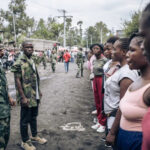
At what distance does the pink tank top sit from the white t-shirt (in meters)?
0.51

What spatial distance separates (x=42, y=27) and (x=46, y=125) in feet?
139

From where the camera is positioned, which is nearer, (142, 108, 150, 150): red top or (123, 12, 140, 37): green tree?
(142, 108, 150, 150): red top

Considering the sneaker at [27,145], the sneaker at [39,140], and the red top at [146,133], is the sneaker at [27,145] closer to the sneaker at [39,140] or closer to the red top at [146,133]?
the sneaker at [39,140]

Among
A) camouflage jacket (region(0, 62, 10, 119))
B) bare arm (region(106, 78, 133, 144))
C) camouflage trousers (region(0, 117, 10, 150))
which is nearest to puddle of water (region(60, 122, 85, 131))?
camouflage trousers (region(0, 117, 10, 150))

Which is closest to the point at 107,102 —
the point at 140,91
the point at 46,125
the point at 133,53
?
the point at 133,53

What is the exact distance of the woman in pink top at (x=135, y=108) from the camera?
138 cm

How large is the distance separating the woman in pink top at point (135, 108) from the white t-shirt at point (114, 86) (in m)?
0.31

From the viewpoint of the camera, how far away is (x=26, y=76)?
3180mm

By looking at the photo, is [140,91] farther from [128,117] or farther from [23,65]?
[23,65]

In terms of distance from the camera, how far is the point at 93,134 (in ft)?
12.9

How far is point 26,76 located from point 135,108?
2168 mm

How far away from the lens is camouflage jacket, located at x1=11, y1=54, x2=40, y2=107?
10.3 feet

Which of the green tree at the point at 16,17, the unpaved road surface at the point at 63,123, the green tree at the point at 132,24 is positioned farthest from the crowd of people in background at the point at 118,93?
the green tree at the point at 16,17

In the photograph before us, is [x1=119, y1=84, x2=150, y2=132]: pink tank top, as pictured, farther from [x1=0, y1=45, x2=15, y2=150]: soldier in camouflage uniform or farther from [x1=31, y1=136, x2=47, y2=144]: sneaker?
[x1=31, y1=136, x2=47, y2=144]: sneaker
